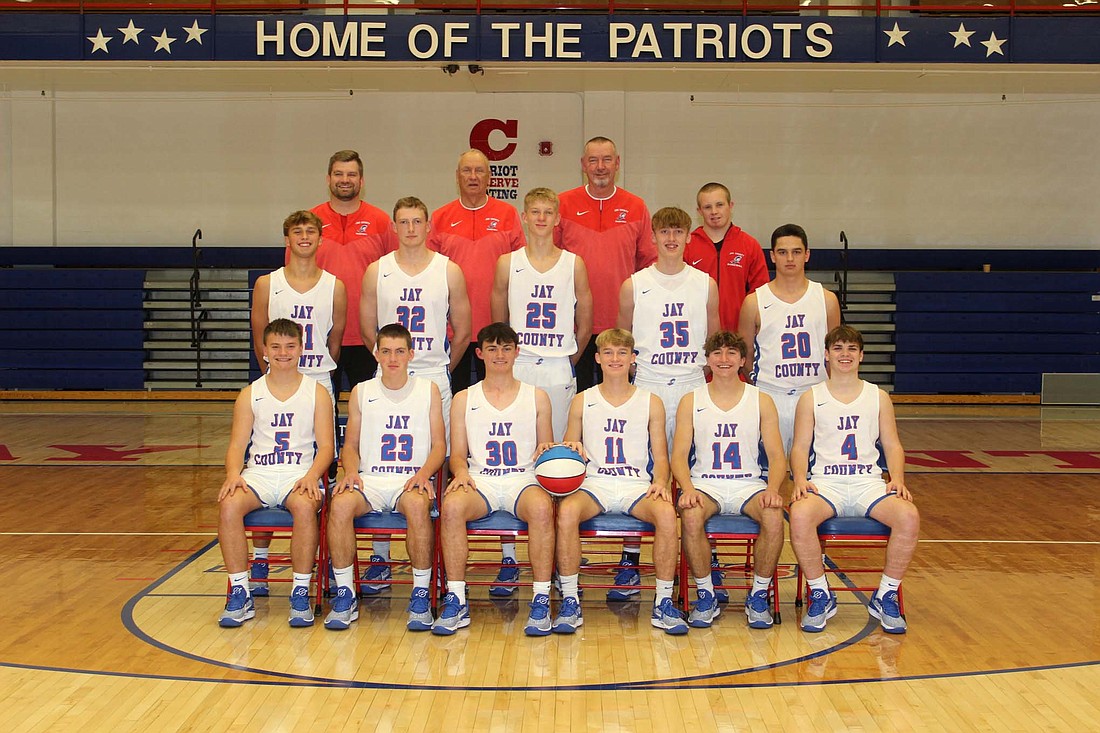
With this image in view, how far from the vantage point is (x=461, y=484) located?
5.25 m

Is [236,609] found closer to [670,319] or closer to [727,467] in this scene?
[727,467]

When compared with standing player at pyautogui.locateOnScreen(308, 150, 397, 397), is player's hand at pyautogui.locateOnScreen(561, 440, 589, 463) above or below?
below

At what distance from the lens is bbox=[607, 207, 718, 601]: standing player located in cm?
583

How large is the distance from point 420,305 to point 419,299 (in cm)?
3

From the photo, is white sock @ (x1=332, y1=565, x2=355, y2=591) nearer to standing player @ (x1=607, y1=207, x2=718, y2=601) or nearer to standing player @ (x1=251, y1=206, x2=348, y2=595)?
standing player @ (x1=251, y1=206, x2=348, y2=595)

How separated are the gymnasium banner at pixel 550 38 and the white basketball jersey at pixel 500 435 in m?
6.87

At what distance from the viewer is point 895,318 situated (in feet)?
46.7

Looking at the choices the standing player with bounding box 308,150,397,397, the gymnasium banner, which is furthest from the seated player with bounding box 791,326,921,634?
the gymnasium banner

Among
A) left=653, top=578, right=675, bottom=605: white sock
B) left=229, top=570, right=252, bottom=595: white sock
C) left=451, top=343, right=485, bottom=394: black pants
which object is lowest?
left=653, top=578, right=675, bottom=605: white sock

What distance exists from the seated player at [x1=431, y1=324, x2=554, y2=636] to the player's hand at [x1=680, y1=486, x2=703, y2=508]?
60cm

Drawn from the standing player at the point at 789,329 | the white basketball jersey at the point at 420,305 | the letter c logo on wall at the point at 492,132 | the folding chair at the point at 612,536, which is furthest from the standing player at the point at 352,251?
the letter c logo on wall at the point at 492,132

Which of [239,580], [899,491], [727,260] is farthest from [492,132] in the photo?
[899,491]

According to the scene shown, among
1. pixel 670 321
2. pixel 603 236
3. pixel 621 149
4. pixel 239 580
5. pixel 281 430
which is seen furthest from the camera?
pixel 621 149

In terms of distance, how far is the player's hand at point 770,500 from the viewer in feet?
16.9
